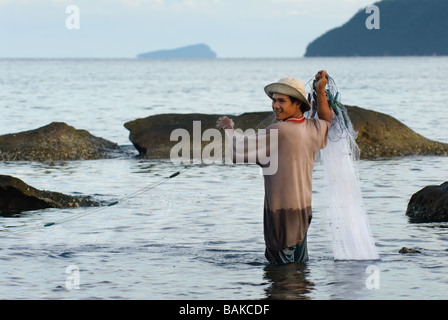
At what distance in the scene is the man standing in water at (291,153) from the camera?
864 cm

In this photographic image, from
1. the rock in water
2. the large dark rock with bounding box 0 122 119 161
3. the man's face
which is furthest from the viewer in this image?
the rock in water

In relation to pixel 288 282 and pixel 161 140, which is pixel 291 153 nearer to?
pixel 288 282

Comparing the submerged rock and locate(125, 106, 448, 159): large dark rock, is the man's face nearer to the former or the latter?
the submerged rock

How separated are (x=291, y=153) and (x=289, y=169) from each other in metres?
0.15

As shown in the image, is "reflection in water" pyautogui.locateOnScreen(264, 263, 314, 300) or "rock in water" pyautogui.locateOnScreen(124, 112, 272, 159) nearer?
"reflection in water" pyautogui.locateOnScreen(264, 263, 314, 300)

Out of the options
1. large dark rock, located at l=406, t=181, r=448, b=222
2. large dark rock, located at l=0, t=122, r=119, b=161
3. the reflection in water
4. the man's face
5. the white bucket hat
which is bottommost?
the reflection in water

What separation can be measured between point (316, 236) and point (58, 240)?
3241 millimetres

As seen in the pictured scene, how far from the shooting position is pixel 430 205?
42.9ft

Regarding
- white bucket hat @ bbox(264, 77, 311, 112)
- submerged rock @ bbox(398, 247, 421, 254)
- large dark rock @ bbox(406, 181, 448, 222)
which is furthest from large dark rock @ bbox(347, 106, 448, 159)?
white bucket hat @ bbox(264, 77, 311, 112)

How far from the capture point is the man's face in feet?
28.4

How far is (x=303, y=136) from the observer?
872cm

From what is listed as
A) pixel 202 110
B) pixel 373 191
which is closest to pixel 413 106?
pixel 202 110

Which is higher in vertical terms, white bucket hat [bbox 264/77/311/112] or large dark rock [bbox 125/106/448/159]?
white bucket hat [bbox 264/77/311/112]
